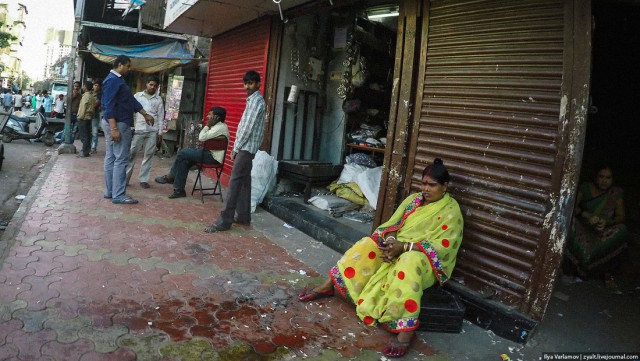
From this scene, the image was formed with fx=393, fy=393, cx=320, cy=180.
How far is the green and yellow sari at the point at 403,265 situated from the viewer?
9.12ft

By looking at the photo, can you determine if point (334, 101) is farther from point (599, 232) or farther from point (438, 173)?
point (599, 232)

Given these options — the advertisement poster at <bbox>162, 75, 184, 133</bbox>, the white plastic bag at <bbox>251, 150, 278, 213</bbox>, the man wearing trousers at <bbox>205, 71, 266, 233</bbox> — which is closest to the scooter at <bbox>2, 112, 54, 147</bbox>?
the advertisement poster at <bbox>162, 75, 184, 133</bbox>

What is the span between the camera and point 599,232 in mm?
4152

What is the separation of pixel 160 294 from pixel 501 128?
10.0ft

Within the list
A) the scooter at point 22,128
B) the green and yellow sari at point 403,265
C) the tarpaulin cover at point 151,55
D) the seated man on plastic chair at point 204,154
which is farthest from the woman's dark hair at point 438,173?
the scooter at point 22,128

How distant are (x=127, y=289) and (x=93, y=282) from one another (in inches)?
11.8

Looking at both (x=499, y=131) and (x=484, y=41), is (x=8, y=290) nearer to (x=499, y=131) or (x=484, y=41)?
(x=499, y=131)

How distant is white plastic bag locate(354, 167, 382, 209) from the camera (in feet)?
19.1

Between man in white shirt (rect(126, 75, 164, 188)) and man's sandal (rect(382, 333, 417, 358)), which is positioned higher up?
man in white shirt (rect(126, 75, 164, 188))

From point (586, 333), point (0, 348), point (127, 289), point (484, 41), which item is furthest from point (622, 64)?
point (0, 348)

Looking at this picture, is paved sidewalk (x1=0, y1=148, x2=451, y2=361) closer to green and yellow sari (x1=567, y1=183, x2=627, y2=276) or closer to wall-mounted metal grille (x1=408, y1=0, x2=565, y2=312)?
wall-mounted metal grille (x1=408, y1=0, x2=565, y2=312)

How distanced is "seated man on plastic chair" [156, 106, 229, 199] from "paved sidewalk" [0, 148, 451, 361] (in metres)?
1.32

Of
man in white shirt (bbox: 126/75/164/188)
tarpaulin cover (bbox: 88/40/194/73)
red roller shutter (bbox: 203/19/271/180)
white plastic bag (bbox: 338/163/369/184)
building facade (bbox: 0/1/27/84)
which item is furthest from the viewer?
building facade (bbox: 0/1/27/84)

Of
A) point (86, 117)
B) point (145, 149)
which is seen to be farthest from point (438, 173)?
point (86, 117)
